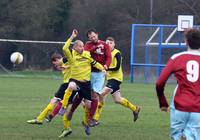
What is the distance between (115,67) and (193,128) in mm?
7272

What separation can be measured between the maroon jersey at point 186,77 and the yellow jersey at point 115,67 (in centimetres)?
705

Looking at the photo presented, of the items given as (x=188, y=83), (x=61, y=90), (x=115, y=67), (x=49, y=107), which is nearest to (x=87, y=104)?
(x=49, y=107)

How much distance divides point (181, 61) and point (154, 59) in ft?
92.5

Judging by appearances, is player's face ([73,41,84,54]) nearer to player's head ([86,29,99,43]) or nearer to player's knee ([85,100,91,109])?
player's knee ([85,100,91,109])

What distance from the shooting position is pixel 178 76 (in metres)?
7.69

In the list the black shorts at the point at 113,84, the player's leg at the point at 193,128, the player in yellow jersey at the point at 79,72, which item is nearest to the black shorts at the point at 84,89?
the player in yellow jersey at the point at 79,72

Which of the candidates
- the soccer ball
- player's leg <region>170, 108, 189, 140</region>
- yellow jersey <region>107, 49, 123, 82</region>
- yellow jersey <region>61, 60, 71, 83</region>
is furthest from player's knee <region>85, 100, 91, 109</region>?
the soccer ball

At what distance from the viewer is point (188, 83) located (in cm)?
768

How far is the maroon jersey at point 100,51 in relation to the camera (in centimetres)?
1370

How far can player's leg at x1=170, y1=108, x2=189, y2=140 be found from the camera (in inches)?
302

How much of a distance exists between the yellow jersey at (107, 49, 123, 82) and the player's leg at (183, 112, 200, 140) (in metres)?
7.11

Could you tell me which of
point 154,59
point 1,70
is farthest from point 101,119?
point 1,70

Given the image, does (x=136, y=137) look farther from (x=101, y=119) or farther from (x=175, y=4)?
(x=175, y=4)

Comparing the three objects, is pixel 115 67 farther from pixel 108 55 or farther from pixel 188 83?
pixel 188 83
